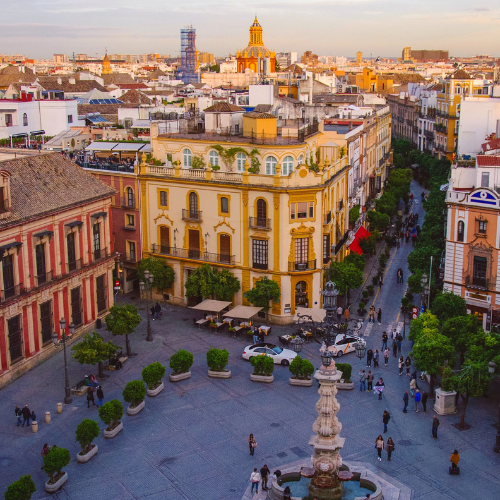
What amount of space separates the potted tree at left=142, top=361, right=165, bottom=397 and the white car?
6.13 meters

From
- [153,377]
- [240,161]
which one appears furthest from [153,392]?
[240,161]

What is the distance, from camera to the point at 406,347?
4353cm

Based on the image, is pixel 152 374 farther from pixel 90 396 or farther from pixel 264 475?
pixel 264 475

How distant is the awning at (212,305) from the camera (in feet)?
152

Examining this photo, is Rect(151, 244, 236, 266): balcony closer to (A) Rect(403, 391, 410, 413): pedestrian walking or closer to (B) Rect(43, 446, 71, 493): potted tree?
(A) Rect(403, 391, 410, 413): pedestrian walking

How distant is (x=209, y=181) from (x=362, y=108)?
41183 millimetres

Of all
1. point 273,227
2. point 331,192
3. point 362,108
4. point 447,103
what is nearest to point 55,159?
point 273,227

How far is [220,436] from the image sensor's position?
107ft

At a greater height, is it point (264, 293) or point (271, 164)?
point (271, 164)

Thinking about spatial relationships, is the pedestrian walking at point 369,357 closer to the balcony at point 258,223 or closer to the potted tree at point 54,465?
the balcony at point 258,223

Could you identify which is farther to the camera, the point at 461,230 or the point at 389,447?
the point at 461,230

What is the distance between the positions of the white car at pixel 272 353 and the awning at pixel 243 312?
4.20 m

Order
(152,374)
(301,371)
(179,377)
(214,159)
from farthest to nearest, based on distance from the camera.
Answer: (214,159)
(179,377)
(301,371)
(152,374)

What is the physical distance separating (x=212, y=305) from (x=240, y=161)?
9.80 meters
